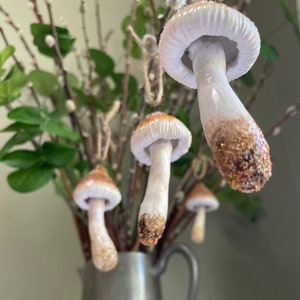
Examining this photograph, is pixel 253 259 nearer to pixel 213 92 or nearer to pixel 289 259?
pixel 289 259

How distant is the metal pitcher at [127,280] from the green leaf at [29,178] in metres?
0.16

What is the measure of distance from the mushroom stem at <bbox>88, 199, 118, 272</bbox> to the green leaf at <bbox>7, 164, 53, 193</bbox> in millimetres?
154

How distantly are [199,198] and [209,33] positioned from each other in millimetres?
453

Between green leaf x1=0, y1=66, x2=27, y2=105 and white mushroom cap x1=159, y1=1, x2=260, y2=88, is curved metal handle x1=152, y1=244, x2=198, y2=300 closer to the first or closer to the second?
green leaf x1=0, y1=66, x2=27, y2=105

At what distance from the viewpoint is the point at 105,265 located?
16.8 inches

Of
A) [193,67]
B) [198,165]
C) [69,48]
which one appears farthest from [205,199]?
[193,67]

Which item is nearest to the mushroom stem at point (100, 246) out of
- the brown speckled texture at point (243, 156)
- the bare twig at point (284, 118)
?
the brown speckled texture at point (243, 156)

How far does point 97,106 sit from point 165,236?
0.78 ft

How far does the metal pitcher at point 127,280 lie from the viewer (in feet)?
2.13

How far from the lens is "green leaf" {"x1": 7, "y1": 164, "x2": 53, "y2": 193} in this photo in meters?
0.59

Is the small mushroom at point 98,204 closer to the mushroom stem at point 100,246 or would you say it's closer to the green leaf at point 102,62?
the mushroom stem at point 100,246

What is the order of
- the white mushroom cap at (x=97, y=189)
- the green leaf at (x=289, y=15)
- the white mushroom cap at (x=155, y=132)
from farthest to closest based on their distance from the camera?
the green leaf at (x=289, y=15), the white mushroom cap at (x=97, y=189), the white mushroom cap at (x=155, y=132)

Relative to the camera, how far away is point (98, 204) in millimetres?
481

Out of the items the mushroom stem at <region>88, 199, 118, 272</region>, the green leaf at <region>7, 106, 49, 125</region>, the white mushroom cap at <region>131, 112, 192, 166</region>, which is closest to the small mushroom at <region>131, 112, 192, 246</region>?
the white mushroom cap at <region>131, 112, 192, 166</region>
